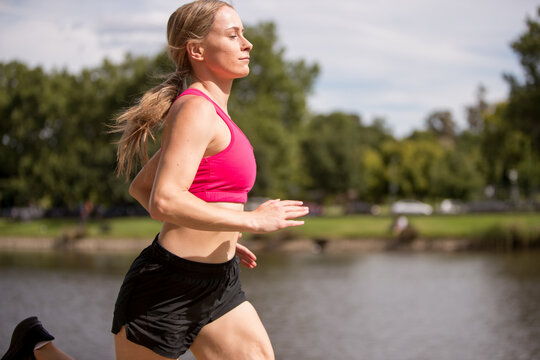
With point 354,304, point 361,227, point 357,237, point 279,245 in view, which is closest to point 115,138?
point 279,245

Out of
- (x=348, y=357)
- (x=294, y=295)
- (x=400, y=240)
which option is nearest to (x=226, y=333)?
(x=348, y=357)

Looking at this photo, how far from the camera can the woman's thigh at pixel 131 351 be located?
2.85 meters

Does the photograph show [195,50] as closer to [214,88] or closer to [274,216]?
[214,88]

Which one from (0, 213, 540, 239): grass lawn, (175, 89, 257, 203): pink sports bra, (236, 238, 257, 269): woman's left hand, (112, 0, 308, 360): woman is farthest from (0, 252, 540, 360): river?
(175, 89, 257, 203): pink sports bra

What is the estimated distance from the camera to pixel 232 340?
9.39ft

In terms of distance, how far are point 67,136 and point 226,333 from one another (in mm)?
61588

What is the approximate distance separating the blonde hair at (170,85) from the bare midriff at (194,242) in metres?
0.40

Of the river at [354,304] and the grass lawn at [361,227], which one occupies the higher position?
the river at [354,304]

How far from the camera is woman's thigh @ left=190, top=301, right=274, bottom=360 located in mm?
2854

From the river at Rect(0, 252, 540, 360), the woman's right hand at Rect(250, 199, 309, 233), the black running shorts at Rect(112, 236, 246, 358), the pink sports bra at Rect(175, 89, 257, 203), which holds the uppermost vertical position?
the pink sports bra at Rect(175, 89, 257, 203)

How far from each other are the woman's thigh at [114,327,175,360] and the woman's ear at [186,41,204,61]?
118 centimetres

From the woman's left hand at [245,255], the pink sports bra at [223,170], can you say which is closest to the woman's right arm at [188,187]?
the pink sports bra at [223,170]

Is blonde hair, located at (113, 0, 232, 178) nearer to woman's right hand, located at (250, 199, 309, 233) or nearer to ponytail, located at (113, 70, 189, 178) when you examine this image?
ponytail, located at (113, 70, 189, 178)

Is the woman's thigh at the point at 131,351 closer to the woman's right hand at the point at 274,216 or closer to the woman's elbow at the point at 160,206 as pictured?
the woman's elbow at the point at 160,206
